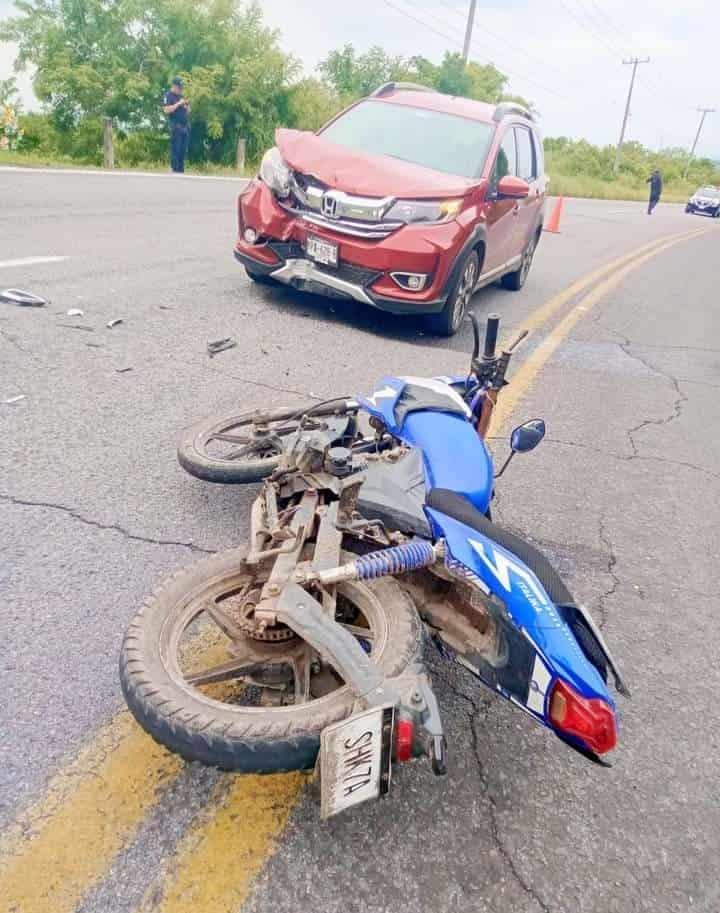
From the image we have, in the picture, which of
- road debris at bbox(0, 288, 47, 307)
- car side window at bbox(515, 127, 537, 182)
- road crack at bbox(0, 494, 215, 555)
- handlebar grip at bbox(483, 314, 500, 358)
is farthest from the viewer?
car side window at bbox(515, 127, 537, 182)

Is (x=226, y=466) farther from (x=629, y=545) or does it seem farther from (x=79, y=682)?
(x=629, y=545)

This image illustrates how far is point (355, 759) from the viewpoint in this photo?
168cm

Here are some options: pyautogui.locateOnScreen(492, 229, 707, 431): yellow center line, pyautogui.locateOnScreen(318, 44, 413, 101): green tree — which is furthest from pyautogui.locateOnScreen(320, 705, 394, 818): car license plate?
pyautogui.locateOnScreen(318, 44, 413, 101): green tree

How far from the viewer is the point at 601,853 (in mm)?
1952

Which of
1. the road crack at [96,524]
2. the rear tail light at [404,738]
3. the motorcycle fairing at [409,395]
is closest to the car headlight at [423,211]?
the motorcycle fairing at [409,395]

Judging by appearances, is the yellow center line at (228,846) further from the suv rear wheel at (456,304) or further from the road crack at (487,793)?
the suv rear wheel at (456,304)

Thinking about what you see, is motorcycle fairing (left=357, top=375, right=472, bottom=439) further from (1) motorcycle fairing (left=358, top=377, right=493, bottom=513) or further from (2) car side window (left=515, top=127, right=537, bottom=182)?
(2) car side window (left=515, top=127, right=537, bottom=182)

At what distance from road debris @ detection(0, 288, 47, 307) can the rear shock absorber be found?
183 inches

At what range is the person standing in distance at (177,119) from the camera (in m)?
17.7

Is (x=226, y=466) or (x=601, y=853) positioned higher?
(x=226, y=466)

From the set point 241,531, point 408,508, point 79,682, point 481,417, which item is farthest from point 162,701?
point 481,417

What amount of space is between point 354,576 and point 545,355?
5.09 m

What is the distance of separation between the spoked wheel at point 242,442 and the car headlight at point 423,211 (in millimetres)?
2782

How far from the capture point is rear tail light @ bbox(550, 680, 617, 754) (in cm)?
183
